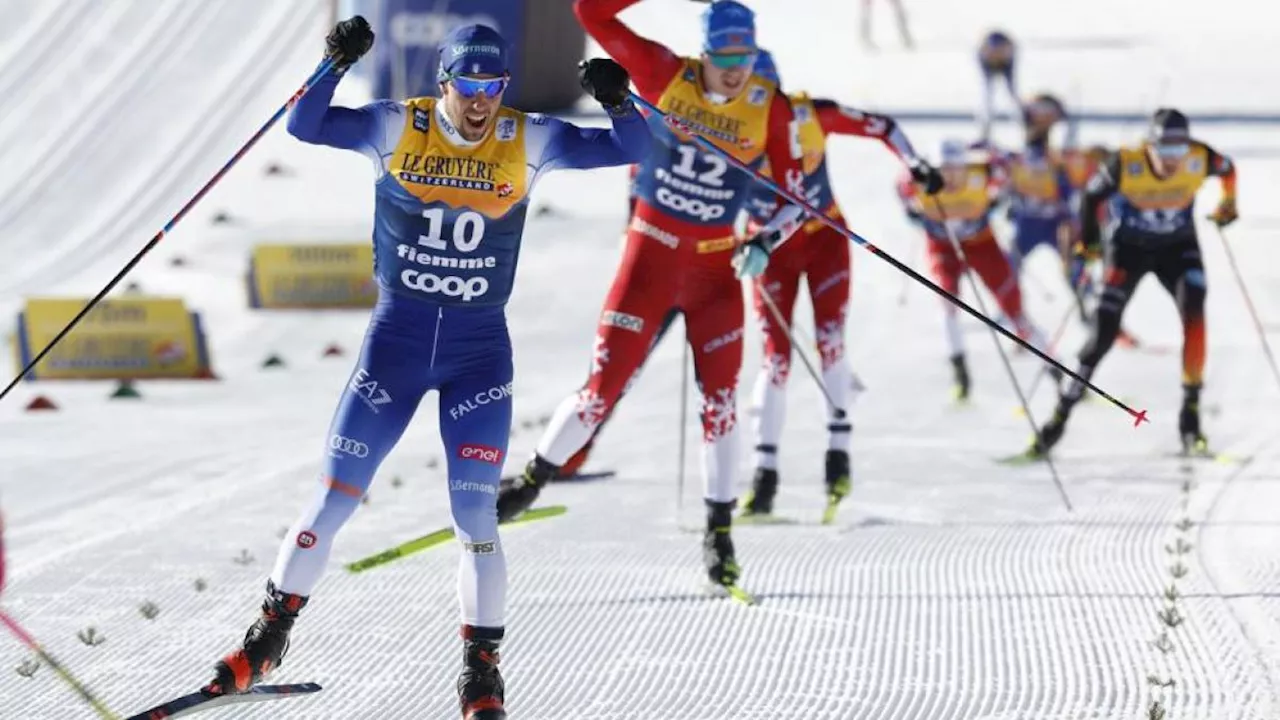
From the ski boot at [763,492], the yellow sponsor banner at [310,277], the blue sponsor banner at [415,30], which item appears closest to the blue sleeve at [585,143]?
the ski boot at [763,492]

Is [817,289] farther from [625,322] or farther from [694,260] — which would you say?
[625,322]

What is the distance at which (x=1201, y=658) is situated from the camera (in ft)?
23.1

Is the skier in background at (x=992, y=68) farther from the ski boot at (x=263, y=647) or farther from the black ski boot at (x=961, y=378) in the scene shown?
the ski boot at (x=263, y=647)

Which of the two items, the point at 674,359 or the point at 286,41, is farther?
the point at 286,41

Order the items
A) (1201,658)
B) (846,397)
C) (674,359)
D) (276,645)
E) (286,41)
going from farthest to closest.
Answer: (286,41)
(674,359)
(846,397)
(1201,658)
(276,645)

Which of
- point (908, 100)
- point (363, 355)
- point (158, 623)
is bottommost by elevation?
point (158, 623)

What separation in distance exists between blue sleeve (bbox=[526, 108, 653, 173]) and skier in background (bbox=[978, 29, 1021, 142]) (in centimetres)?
1870

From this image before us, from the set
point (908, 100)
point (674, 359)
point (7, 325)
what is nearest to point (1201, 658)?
point (674, 359)

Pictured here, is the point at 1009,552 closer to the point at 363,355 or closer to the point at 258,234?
the point at 363,355

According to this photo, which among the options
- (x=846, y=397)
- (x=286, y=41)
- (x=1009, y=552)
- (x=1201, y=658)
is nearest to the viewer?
(x=1201, y=658)

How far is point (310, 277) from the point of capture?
56.3ft

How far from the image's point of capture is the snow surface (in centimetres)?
681

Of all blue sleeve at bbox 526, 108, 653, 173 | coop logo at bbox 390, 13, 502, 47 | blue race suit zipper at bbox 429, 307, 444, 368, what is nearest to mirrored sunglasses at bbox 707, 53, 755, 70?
blue sleeve at bbox 526, 108, 653, 173

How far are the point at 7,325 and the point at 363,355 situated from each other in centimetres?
1062
